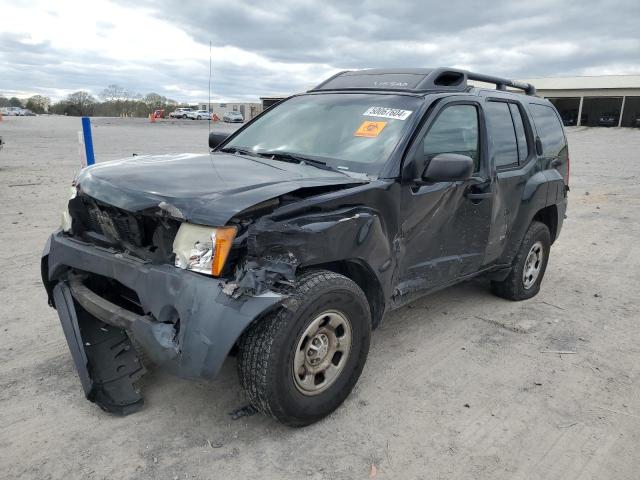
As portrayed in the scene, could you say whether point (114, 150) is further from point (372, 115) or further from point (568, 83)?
point (568, 83)

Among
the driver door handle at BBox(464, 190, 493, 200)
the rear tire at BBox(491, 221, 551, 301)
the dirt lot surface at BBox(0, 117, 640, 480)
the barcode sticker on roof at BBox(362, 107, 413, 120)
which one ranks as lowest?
the dirt lot surface at BBox(0, 117, 640, 480)

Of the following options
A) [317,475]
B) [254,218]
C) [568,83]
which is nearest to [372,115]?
[254,218]

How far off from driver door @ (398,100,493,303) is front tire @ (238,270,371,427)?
0.66 m

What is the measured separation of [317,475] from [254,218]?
1.30 metres

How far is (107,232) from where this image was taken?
9.77 feet

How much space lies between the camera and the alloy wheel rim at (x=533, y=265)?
4958mm

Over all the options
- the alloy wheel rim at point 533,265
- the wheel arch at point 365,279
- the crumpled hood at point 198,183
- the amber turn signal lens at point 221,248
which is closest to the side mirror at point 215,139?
the crumpled hood at point 198,183

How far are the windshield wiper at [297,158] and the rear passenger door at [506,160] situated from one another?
5.05 ft

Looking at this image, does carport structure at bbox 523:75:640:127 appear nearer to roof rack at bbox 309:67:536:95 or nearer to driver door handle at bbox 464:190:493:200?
roof rack at bbox 309:67:536:95

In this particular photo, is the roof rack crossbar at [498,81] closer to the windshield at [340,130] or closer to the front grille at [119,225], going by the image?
the windshield at [340,130]

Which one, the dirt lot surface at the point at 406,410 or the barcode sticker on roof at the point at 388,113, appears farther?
the barcode sticker on roof at the point at 388,113

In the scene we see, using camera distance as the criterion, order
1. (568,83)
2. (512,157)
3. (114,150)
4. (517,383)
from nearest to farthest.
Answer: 1. (517,383)
2. (512,157)
3. (114,150)
4. (568,83)

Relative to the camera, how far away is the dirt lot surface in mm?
2602

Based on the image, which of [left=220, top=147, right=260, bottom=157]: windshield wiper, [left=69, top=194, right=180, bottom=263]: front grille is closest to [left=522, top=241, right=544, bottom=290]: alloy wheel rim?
[left=220, top=147, right=260, bottom=157]: windshield wiper
